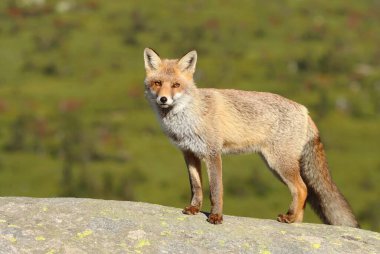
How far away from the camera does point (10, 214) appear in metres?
12.4

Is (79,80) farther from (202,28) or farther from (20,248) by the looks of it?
(20,248)

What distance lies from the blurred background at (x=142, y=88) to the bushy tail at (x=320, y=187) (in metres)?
59.8

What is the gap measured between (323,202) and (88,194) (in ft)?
241

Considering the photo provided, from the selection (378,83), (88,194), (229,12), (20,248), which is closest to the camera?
(20,248)

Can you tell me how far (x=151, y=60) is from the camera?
1464 centimetres

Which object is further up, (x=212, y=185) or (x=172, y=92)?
(x=172, y=92)

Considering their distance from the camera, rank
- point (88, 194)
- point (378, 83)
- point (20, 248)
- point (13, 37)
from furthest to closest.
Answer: point (13, 37) < point (378, 83) < point (88, 194) < point (20, 248)

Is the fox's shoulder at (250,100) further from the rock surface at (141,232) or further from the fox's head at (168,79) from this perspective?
the rock surface at (141,232)

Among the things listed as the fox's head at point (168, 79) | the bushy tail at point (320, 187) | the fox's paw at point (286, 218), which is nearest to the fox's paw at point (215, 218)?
the fox's paw at point (286, 218)

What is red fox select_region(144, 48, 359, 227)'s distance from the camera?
14.3 m

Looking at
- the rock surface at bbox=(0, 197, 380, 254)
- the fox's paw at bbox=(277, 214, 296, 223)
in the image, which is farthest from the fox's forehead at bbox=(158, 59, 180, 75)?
the fox's paw at bbox=(277, 214, 296, 223)

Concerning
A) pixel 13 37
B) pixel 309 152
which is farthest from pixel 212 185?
pixel 13 37

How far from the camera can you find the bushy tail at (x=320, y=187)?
1499cm

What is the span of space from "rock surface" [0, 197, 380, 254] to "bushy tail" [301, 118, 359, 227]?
106 cm
